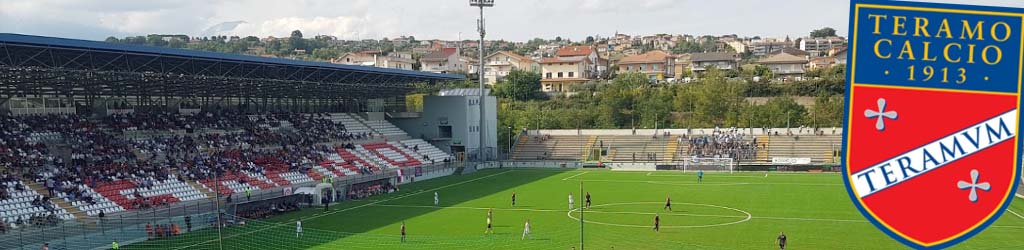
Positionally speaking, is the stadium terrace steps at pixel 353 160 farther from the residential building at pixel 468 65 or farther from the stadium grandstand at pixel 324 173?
the residential building at pixel 468 65

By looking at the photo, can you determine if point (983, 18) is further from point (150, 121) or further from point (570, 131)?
point (570, 131)

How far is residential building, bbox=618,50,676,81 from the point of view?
13200 centimetres

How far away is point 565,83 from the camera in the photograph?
393 ft

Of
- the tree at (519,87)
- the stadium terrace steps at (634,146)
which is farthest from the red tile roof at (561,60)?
the stadium terrace steps at (634,146)

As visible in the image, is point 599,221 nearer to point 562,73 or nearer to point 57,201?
point 57,201

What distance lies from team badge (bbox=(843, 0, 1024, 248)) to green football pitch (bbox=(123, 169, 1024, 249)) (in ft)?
63.6

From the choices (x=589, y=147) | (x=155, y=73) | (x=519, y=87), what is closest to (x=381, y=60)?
(x=519, y=87)

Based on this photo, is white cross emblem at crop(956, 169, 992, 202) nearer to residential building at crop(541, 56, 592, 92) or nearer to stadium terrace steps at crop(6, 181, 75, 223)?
stadium terrace steps at crop(6, 181, 75, 223)

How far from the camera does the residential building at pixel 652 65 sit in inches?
5197

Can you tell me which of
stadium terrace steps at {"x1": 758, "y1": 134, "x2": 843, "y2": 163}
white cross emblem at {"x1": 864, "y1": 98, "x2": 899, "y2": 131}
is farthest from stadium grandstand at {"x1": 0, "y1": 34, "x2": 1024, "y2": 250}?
white cross emblem at {"x1": 864, "y1": 98, "x2": 899, "y2": 131}

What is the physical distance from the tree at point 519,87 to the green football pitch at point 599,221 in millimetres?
52144

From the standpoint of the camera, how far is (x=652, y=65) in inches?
5207

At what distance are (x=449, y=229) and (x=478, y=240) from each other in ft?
11.5

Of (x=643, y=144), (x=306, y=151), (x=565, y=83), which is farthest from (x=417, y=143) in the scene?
(x=565, y=83)
